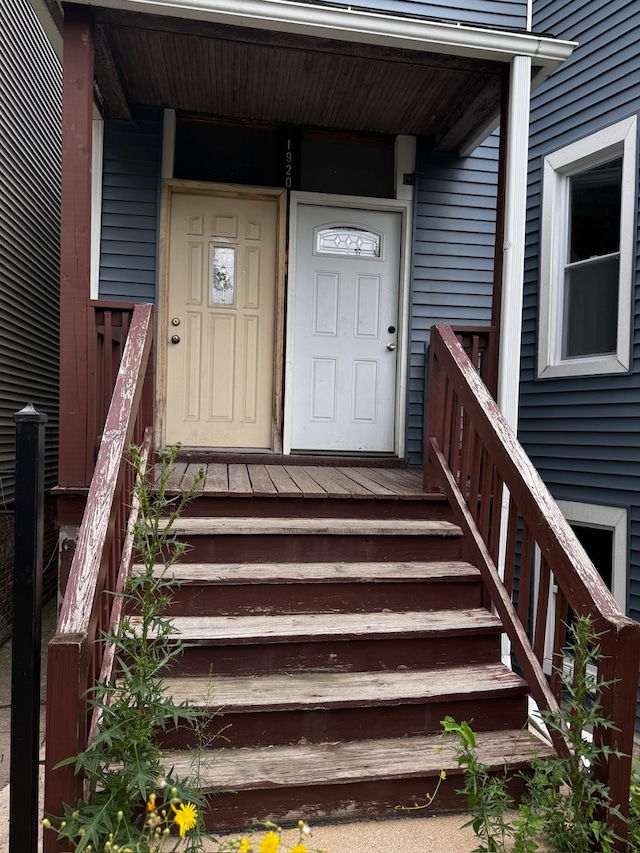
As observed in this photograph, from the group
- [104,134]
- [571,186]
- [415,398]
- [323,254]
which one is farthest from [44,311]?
[571,186]

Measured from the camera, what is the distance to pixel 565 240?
4883mm

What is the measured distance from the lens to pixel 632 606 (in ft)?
13.7

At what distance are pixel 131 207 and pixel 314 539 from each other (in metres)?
2.68

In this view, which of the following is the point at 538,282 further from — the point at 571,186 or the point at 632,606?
the point at 632,606

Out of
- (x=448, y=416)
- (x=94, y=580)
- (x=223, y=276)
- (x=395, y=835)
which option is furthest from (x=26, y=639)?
(x=223, y=276)

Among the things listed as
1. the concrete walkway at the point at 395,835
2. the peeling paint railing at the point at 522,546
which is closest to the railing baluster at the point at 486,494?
the peeling paint railing at the point at 522,546

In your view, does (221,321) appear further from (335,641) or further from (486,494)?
(335,641)

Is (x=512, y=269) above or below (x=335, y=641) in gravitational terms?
above

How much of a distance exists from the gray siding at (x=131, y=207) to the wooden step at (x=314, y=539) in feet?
6.75

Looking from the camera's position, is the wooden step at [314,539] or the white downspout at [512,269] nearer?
the wooden step at [314,539]

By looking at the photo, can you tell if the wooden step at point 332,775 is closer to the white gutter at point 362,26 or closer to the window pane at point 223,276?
the window pane at point 223,276

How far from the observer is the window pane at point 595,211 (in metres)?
4.48

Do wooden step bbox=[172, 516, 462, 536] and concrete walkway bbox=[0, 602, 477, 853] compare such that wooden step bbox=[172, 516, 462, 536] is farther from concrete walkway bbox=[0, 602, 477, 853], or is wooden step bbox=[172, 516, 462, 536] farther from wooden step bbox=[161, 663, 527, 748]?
concrete walkway bbox=[0, 602, 477, 853]

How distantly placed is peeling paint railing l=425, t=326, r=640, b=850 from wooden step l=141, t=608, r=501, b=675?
0.64 feet
